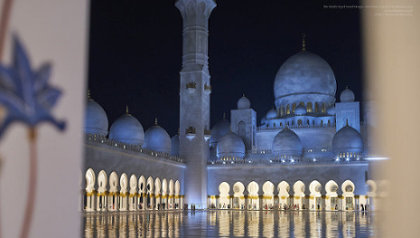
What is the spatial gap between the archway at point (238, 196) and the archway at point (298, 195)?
123 inches

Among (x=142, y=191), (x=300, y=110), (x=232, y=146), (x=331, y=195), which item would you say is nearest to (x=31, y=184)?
(x=142, y=191)

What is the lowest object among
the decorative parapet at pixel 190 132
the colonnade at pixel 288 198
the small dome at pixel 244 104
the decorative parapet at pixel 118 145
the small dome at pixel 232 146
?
the colonnade at pixel 288 198

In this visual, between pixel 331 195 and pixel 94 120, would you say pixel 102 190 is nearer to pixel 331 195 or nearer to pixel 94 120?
pixel 94 120

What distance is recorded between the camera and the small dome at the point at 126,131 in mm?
26484

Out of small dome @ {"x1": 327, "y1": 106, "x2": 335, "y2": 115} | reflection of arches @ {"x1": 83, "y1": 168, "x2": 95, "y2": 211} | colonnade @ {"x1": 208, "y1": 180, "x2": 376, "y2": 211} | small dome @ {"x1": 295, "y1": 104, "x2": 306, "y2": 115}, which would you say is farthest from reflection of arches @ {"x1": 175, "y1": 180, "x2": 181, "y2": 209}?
small dome @ {"x1": 327, "y1": 106, "x2": 335, "y2": 115}

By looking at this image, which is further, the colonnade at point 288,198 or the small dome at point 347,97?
the small dome at point 347,97

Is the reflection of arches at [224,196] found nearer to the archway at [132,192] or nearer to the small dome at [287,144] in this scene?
the small dome at [287,144]

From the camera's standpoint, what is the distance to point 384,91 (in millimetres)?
2732

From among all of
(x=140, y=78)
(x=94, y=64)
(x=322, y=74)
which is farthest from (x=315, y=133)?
(x=94, y=64)

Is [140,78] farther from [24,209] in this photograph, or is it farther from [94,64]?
[24,209]

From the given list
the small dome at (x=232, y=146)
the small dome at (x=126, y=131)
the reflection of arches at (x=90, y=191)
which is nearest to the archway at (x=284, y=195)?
the small dome at (x=232, y=146)

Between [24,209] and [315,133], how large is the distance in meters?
30.2

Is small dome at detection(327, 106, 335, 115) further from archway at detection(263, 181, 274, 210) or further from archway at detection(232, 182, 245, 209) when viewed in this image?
archway at detection(232, 182, 245, 209)

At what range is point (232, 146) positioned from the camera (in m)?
30.3
